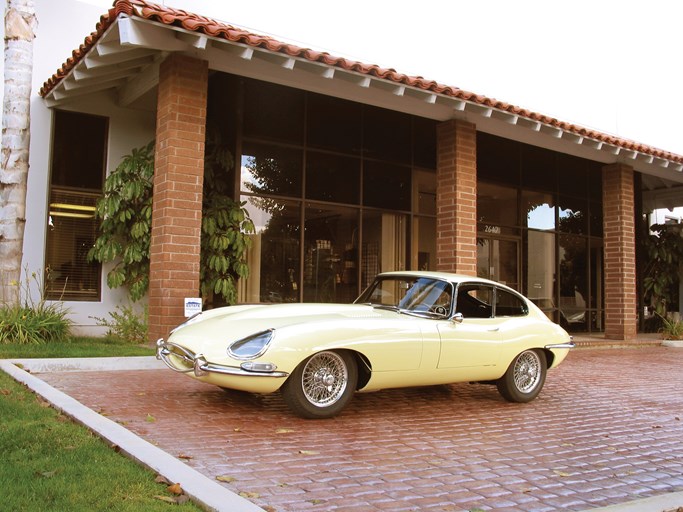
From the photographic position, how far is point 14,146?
914 centimetres

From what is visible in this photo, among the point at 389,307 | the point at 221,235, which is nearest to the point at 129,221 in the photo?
the point at 221,235

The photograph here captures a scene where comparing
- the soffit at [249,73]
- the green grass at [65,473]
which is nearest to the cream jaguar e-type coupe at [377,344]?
the green grass at [65,473]

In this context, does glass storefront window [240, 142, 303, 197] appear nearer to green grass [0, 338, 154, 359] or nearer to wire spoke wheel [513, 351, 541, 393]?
green grass [0, 338, 154, 359]

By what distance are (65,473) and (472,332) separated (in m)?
3.91

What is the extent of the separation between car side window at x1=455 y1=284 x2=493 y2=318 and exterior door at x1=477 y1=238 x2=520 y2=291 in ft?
26.6

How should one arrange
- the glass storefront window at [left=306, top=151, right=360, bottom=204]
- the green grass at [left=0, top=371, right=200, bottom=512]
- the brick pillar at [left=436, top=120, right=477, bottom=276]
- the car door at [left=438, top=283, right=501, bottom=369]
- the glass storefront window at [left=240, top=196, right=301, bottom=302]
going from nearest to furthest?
1. the green grass at [left=0, top=371, right=200, bottom=512]
2. the car door at [left=438, top=283, right=501, bottom=369]
3. the brick pillar at [left=436, top=120, right=477, bottom=276]
4. the glass storefront window at [left=240, top=196, right=301, bottom=302]
5. the glass storefront window at [left=306, top=151, right=360, bottom=204]

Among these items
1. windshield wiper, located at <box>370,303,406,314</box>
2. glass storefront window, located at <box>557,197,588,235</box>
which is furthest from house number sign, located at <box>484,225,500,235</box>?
windshield wiper, located at <box>370,303,406,314</box>

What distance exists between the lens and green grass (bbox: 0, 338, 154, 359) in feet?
24.7

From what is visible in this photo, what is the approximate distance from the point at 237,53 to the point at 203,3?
15.4ft

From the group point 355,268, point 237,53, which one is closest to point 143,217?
point 237,53

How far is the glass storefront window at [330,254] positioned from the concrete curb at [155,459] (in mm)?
6667

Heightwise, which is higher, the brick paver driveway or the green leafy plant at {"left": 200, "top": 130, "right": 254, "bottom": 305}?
the green leafy plant at {"left": 200, "top": 130, "right": 254, "bottom": 305}

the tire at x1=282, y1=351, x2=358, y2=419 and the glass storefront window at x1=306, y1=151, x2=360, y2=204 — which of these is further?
the glass storefront window at x1=306, y1=151, x2=360, y2=204

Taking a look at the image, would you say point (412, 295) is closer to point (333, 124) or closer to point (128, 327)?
point (128, 327)
